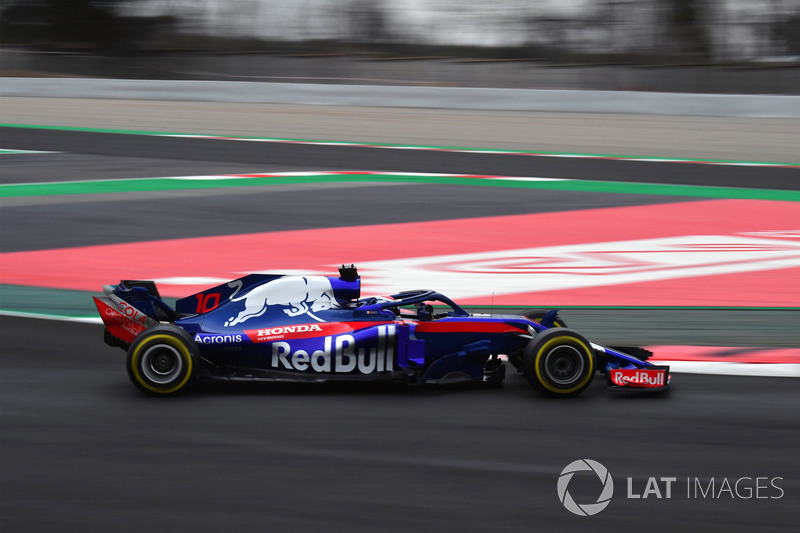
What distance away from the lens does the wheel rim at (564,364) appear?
239 inches

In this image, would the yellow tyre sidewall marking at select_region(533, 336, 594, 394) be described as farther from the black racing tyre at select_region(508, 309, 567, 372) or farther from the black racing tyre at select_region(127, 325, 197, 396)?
the black racing tyre at select_region(127, 325, 197, 396)

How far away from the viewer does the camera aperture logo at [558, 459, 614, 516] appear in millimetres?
4688

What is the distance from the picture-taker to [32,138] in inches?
843

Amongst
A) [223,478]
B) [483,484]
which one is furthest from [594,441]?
[223,478]

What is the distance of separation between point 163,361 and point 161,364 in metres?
0.02

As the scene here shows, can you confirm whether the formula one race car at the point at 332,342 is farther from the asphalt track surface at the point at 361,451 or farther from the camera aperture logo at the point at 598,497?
the camera aperture logo at the point at 598,497

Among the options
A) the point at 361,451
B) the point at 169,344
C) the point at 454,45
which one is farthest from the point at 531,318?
the point at 454,45

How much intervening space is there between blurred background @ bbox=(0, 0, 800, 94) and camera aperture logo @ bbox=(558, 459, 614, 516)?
1828cm

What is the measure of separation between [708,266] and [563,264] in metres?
1.36

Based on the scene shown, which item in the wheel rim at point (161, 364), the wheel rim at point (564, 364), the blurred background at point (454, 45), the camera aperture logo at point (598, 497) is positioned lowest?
the camera aperture logo at point (598, 497)

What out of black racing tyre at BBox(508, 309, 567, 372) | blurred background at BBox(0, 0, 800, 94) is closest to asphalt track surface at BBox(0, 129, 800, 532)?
black racing tyre at BBox(508, 309, 567, 372)

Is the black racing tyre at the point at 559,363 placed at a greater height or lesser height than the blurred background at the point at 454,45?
lesser

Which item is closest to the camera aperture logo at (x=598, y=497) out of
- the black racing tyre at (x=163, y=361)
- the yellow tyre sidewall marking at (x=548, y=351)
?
the yellow tyre sidewall marking at (x=548, y=351)

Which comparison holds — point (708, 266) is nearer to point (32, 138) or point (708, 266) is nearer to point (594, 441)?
point (594, 441)
